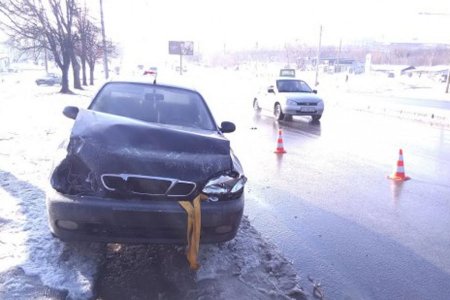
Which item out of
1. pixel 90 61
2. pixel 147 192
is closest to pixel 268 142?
pixel 147 192

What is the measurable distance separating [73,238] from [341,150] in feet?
26.2

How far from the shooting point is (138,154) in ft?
10.8

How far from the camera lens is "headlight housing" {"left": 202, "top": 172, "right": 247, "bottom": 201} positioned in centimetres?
341

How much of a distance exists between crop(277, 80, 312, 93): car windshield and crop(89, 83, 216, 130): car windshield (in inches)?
462

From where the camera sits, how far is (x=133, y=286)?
3.29 metres

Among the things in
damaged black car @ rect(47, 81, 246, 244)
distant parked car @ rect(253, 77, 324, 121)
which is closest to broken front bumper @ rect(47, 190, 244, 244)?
damaged black car @ rect(47, 81, 246, 244)

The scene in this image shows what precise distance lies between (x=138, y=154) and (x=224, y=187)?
0.78 metres

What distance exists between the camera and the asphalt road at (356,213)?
3750mm

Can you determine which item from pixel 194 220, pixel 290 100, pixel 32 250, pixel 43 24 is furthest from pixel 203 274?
pixel 43 24

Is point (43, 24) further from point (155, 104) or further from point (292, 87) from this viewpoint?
point (155, 104)

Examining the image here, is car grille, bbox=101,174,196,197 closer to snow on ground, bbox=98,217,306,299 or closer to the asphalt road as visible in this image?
snow on ground, bbox=98,217,306,299

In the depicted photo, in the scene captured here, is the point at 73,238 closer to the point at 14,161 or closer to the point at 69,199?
the point at 69,199

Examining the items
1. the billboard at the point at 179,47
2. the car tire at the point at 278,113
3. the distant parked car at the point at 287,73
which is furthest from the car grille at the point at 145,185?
the billboard at the point at 179,47

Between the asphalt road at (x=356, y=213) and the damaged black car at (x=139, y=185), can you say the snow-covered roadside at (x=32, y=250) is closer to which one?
the damaged black car at (x=139, y=185)
